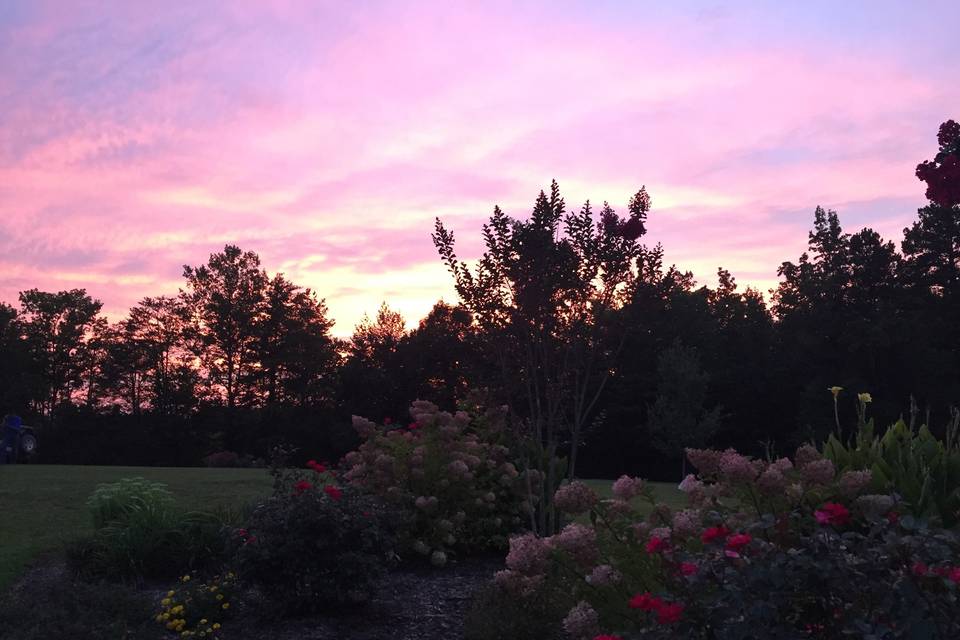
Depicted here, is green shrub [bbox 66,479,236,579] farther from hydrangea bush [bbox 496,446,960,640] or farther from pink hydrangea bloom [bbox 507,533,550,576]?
hydrangea bush [bbox 496,446,960,640]

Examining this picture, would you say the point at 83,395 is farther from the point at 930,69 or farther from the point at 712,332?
the point at 930,69

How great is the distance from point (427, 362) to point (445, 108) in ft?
106

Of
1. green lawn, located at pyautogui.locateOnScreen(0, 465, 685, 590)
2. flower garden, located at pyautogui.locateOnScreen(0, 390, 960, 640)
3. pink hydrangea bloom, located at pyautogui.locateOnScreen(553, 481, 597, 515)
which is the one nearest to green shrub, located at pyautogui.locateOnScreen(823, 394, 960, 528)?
flower garden, located at pyautogui.locateOnScreen(0, 390, 960, 640)

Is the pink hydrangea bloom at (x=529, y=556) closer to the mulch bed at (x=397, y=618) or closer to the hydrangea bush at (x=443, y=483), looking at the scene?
the mulch bed at (x=397, y=618)

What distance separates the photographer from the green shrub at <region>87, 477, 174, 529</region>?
26.5 ft

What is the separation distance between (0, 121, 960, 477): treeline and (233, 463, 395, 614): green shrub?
26.2 metres

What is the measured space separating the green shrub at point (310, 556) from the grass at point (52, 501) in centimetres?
282

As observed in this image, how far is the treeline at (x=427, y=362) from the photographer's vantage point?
37344mm

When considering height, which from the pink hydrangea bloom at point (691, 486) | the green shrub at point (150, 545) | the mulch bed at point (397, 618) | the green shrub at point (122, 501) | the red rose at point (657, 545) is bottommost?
the mulch bed at point (397, 618)

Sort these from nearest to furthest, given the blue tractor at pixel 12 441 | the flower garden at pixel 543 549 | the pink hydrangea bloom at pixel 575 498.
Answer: the flower garden at pixel 543 549 → the pink hydrangea bloom at pixel 575 498 → the blue tractor at pixel 12 441

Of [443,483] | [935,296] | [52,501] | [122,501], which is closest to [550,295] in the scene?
[443,483]

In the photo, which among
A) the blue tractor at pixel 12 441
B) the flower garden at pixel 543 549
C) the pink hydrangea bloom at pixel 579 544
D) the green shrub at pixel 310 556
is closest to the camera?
the flower garden at pixel 543 549

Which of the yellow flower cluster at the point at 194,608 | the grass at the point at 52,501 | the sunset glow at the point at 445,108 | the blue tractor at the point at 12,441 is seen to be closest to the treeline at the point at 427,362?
the blue tractor at the point at 12,441

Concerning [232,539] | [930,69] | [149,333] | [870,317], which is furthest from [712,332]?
[232,539]
